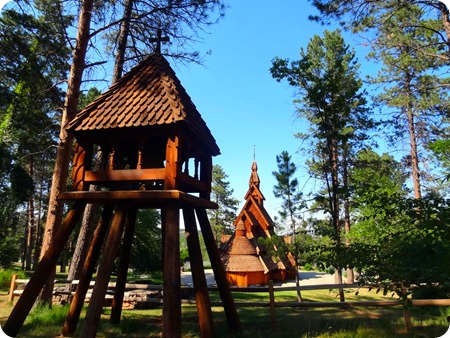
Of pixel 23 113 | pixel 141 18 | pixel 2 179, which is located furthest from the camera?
pixel 2 179

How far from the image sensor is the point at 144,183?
609 cm

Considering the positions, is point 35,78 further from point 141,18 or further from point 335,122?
point 335,122

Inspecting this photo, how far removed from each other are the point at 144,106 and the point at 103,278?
283cm

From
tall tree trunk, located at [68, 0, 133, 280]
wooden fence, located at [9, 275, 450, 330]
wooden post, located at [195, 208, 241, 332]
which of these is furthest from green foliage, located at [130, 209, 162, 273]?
wooden post, located at [195, 208, 241, 332]

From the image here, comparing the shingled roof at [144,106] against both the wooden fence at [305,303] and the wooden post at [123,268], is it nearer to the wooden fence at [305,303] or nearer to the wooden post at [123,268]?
the wooden post at [123,268]

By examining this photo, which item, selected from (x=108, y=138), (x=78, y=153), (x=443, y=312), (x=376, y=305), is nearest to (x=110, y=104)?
(x=108, y=138)

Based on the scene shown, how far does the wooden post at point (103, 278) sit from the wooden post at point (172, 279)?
0.92 metres

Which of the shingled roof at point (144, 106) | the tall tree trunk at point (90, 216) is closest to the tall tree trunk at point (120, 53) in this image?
the tall tree trunk at point (90, 216)

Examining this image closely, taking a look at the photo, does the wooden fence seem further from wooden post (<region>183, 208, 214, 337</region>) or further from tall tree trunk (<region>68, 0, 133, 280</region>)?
wooden post (<region>183, 208, 214, 337</region>)

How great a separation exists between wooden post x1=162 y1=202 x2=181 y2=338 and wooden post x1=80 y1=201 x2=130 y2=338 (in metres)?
0.92

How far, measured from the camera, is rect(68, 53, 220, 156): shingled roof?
5.00 metres

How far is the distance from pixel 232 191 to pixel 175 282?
51.7 meters

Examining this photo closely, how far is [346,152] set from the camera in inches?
896

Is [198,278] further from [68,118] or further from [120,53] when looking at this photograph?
[120,53]
